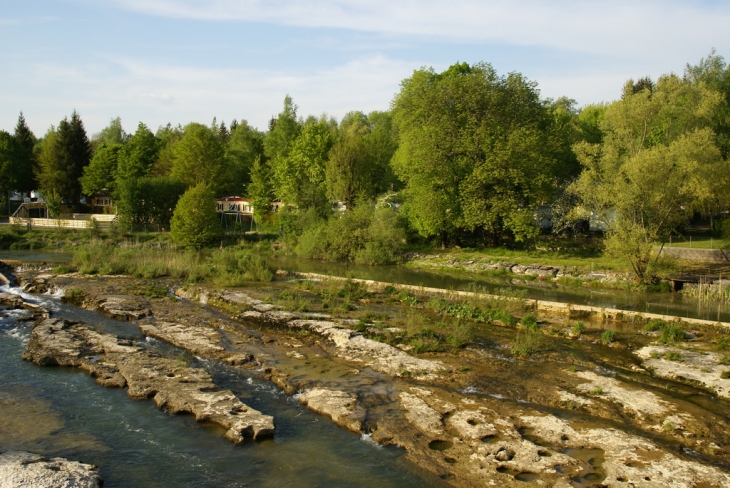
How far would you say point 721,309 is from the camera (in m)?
28.3

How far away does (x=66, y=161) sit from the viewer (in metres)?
75.1

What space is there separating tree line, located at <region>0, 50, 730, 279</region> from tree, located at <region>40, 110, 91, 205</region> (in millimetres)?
272

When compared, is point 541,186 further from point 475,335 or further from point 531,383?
point 531,383

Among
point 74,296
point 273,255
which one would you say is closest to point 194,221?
point 273,255

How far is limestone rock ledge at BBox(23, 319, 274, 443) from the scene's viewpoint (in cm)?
1395

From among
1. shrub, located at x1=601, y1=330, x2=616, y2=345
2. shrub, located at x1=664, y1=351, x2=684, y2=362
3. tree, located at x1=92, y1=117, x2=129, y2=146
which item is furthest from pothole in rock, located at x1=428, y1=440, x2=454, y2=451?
tree, located at x1=92, y1=117, x2=129, y2=146

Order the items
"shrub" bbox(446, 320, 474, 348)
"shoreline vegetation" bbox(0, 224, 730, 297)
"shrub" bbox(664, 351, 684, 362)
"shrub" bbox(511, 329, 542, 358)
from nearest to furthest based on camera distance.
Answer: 1. "shrub" bbox(664, 351, 684, 362)
2. "shrub" bbox(511, 329, 542, 358)
3. "shrub" bbox(446, 320, 474, 348)
4. "shoreline vegetation" bbox(0, 224, 730, 297)

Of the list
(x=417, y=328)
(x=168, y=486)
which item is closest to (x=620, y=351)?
(x=417, y=328)

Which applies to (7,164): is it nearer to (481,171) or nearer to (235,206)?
(235,206)

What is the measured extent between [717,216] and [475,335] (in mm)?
48846

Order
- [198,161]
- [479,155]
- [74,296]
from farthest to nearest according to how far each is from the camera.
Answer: [198,161], [479,155], [74,296]

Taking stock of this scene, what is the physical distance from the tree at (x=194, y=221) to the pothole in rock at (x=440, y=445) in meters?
42.9

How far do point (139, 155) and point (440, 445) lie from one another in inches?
2889

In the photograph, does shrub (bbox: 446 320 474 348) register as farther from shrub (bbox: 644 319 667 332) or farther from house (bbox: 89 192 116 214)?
house (bbox: 89 192 116 214)
